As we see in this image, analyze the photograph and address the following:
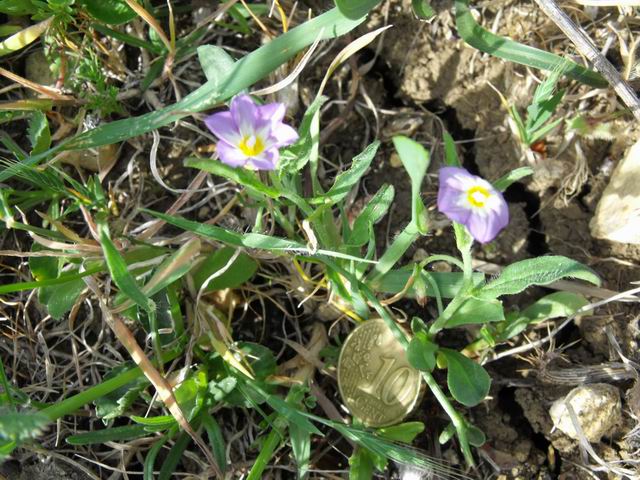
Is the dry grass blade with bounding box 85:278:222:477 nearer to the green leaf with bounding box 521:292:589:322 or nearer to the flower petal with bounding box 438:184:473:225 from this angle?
the flower petal with bounding box 438:184:473:225

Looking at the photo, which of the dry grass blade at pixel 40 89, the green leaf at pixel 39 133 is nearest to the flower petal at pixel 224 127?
the green leaf at pixel 39 133

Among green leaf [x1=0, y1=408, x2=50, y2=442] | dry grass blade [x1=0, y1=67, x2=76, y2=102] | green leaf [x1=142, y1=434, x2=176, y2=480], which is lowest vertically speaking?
green leaf [x1=142, y1=434, x2=176, y2=480]

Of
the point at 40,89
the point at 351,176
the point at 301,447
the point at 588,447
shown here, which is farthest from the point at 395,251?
the point at 40,89

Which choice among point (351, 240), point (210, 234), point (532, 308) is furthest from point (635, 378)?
point (210, 234)

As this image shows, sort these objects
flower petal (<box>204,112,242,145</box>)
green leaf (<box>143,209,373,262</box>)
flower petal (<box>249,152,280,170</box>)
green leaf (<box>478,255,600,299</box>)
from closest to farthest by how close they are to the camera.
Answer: flower petal (<box>249,152,280,170</box>)
flower petal (<box>204,112,242,145</box>)
green leaf (<box>478,255,600,299</box>)
green leaf (<box>143,209,373,262</box>)

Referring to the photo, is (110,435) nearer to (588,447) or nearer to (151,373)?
(151,373)

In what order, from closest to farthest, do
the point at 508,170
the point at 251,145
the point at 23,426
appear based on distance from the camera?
the point at 23,426 < the point at 251,145 < the point at 508,170

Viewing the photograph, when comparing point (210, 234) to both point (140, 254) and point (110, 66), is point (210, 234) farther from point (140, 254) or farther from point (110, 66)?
point (110, 66)

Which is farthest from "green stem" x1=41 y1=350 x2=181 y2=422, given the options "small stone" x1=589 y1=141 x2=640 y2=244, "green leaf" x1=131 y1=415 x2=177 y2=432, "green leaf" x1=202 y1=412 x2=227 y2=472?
"small stone" x1=589 y1=141 x2=640 y2=244
